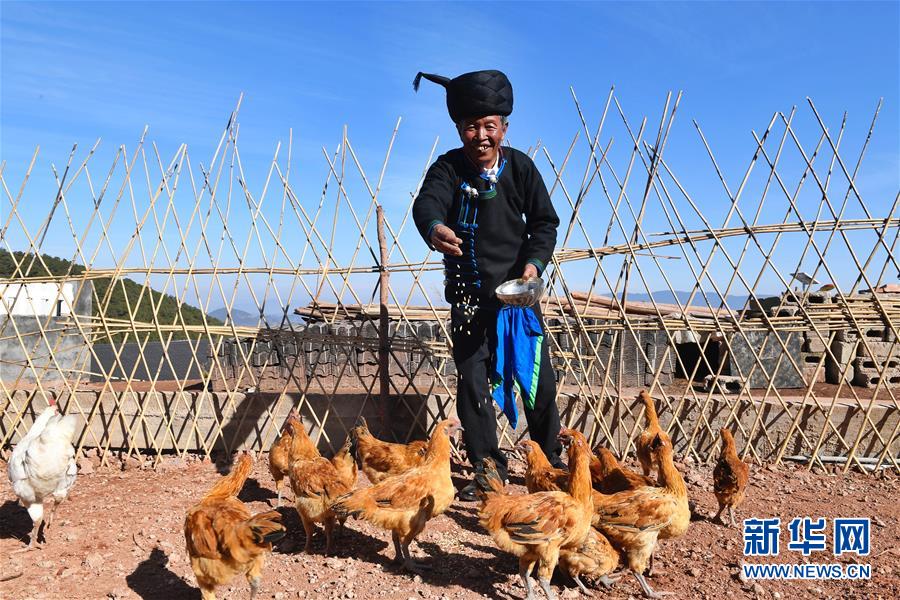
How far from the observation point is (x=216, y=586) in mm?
3148

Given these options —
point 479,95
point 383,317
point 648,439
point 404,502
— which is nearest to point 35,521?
point 404,502

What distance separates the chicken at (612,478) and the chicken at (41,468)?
3.08m

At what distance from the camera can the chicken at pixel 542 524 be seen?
3.02m

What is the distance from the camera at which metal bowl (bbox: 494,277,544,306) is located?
3738 mm

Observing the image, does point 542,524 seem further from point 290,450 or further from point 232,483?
point 290,450

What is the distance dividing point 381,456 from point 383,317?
137 centimetres

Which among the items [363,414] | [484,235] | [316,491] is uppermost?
[484,235]

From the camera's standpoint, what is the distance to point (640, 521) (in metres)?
3.27

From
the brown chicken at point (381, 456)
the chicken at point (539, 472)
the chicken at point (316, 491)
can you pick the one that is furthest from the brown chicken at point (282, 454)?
the chicken at point (539, 472)

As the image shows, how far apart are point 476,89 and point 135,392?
3866 millimetres

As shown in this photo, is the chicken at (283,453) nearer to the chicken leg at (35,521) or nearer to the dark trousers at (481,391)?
the dark trousers at (481,391)

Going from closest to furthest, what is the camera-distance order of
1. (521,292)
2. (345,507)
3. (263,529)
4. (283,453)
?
(263,529), (345,507), (521,292), (283,453)

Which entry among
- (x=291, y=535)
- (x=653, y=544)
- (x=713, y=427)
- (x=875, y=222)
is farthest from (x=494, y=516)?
(x=875, y=222)

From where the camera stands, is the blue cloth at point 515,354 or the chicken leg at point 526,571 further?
the blue cloth at point 515,354
